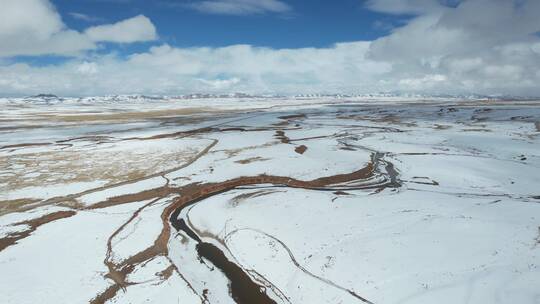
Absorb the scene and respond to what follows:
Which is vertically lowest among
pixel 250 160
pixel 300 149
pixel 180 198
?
pixel 180 198

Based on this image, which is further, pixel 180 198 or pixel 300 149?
pixel 300 149

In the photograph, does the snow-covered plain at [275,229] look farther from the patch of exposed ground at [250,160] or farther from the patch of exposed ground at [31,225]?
the patch of exposed ground at [250,160]

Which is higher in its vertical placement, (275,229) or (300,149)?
(300,149)

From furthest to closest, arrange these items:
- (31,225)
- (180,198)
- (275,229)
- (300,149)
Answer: (300,149), (180,198), (31,225), (275,229)

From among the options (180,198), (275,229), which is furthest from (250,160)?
(275,229)

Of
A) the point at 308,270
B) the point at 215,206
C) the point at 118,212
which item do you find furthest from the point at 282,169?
the point at 308,270

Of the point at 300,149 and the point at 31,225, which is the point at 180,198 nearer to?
the point at 31,225

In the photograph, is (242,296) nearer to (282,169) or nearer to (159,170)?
(282,169)

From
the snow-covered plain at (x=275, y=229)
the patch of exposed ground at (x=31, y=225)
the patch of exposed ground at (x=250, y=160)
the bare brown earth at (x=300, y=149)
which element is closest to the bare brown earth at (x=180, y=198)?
the snow-covered plain at (x=275, y=229)

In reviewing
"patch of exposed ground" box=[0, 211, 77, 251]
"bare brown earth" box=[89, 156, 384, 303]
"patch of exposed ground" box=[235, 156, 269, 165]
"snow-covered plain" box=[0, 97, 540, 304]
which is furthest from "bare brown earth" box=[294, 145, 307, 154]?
"patch of exposed ground" box=[0, 211, 77, 251]
